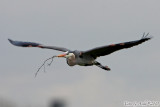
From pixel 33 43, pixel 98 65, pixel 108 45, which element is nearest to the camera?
pixel 108 45

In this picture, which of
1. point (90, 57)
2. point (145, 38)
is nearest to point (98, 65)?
point (90, 57)

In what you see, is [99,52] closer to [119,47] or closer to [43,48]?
[119,47]

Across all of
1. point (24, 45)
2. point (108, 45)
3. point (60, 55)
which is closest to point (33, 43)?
point (24, 45)

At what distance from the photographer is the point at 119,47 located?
4694cm

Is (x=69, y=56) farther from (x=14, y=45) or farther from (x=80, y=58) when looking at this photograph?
(x=14, y=45)

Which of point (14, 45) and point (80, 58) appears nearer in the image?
point (80, 58)

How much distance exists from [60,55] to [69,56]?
2.00 feet

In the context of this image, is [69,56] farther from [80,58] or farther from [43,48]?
[43,48]

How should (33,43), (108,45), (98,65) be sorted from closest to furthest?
(108,45), (98,65), (33,43)

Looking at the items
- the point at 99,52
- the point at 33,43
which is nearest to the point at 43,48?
the point at 33,43

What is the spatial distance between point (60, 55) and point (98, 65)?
2749mm

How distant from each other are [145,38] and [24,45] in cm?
1046

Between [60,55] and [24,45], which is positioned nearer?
[60,55]

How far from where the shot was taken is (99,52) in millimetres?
47938
